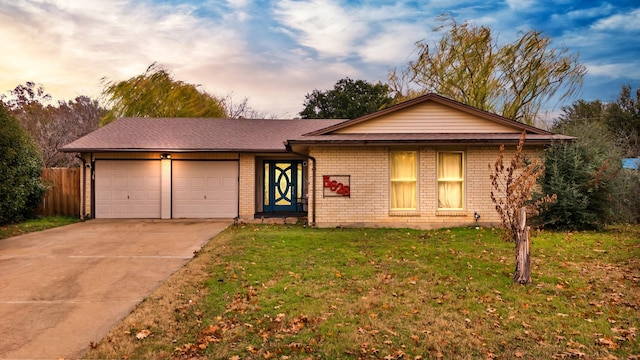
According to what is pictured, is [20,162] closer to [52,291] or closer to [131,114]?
[52,291]

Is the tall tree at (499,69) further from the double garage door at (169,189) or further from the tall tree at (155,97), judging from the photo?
the tall tree at (155,97)

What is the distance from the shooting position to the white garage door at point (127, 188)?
48.7 ft

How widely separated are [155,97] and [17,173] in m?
23.8

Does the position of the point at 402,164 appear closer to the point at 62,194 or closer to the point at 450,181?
the point at 450,181

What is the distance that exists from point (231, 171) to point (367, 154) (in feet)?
19.3

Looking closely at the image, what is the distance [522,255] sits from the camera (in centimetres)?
596

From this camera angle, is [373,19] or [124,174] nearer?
[124,174]

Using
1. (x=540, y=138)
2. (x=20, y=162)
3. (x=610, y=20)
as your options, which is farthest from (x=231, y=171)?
(x=610, y=20)

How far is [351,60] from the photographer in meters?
30.1

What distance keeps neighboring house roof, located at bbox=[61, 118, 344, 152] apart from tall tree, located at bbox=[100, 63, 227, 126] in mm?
17853

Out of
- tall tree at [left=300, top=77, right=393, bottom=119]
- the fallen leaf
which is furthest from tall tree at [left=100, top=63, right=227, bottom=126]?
the fallen leaf

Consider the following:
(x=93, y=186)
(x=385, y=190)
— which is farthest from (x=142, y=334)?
(x=93, y=186)

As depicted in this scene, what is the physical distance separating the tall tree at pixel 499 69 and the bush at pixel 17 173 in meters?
23.5

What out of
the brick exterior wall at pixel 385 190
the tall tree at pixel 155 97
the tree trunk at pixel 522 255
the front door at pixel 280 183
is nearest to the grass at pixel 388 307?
the tree trunk at pixel 522 255
